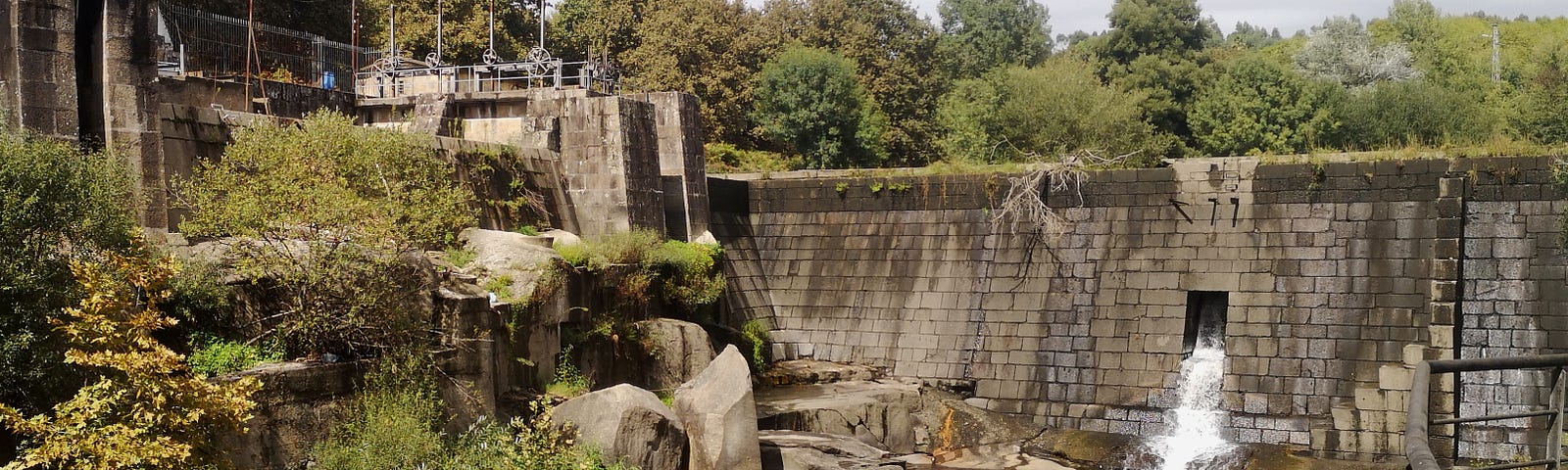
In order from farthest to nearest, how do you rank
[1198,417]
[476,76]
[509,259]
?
[476,76] < [1198,417] < [509,259]

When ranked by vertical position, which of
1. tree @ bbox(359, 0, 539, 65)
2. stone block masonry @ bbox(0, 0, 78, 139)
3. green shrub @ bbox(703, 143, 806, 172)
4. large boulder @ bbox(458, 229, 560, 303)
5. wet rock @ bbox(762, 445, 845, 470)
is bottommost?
wet rock @ bbox(762, 445, 845, 470)

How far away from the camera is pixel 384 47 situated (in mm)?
32688

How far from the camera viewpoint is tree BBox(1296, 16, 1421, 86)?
38.9 m

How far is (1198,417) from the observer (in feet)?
57.0

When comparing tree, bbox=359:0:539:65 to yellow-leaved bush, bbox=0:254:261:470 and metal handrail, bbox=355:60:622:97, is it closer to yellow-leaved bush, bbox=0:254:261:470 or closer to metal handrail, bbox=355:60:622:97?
metal handrail, bbox=355:60:622:97

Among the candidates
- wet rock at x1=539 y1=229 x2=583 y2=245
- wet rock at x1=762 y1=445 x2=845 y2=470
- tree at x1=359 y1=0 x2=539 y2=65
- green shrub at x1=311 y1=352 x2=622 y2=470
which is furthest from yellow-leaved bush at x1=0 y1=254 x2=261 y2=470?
tree at x1=359 y1=0 x2=539 y2=65

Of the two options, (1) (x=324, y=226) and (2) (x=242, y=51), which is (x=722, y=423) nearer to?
(1) (x=324, y=226)

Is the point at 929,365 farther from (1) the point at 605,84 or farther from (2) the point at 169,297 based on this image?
(2) the point at 169,297

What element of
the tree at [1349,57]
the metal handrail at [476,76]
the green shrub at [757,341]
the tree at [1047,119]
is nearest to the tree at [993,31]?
the tree at [1349,57]

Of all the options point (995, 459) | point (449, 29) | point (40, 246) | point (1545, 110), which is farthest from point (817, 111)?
point (40, 246)

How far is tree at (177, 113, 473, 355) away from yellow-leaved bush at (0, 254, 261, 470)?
177cm

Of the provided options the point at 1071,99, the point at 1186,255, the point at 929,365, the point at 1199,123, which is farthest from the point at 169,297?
the point at 1199,123

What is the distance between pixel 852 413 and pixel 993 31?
47988 millimetres

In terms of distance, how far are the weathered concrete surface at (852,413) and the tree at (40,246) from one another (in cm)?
836
